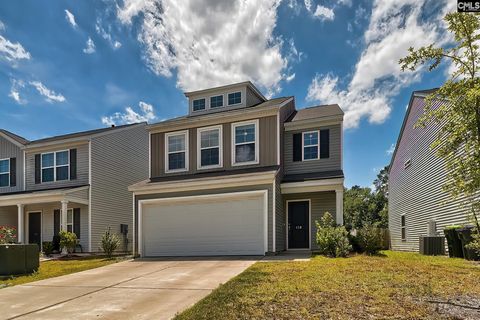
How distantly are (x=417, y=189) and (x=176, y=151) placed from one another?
37.2 ft

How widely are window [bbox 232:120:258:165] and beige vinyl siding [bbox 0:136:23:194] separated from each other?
42.3ft

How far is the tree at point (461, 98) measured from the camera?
4.90 meters

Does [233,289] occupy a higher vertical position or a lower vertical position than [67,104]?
lower

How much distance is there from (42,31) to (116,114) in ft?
32.4

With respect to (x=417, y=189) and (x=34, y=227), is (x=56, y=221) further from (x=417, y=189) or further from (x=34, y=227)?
(x=417, y=189)

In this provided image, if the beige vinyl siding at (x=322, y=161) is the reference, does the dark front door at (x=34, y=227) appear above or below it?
below

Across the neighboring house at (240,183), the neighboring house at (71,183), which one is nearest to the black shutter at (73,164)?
the neighboring house at (71,183)

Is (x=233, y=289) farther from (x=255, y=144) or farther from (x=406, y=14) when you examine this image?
(x=406, y=14)

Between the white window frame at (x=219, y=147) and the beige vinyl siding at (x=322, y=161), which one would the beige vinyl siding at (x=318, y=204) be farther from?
the white window frame at (x=219, y=147)

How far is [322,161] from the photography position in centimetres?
1419

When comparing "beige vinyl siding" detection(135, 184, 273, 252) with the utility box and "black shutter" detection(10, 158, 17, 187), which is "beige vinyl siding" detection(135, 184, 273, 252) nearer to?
the utility box

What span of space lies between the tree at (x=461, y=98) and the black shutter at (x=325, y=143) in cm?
871

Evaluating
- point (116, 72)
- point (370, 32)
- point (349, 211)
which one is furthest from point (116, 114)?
point (349, 211)

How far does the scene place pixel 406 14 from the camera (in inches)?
443
